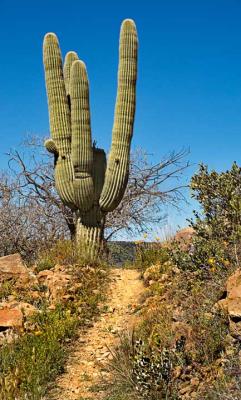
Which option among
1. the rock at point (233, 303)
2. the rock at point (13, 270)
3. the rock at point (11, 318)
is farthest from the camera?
the rock at point (13, 270)

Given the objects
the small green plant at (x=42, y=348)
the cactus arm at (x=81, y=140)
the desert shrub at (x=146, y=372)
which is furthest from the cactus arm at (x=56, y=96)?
the desert shrub at (x=146, y=372)

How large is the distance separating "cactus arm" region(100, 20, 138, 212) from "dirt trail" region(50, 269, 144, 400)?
5.60 ft

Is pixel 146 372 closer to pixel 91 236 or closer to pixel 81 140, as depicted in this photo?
pixel 91 236

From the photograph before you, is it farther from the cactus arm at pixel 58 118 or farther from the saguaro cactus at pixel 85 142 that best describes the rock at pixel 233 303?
the cactus arm at pixel 58 118

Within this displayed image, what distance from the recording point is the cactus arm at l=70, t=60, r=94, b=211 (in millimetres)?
9594

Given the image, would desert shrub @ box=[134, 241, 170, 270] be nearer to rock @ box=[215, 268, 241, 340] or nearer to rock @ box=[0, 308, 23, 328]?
rock @ box=[0, 308, 23, 328]

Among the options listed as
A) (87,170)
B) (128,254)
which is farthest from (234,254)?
(128,254)

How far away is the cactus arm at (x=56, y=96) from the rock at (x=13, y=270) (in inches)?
96.3

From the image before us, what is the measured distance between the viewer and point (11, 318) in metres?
6.66

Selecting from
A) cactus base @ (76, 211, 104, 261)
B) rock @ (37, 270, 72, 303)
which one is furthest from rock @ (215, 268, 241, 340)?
cactus base @ (76, 211, 104, 261)

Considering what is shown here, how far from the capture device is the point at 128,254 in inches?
629

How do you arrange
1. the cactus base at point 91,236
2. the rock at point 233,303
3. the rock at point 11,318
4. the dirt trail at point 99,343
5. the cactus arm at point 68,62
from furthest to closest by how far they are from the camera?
the cactus arm at point 68,62
the cactus base at point 91,236
the rock at point 11,318
the dirt trail at point 99,343
the rock at point 233,303

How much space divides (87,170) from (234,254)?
14.6 feet

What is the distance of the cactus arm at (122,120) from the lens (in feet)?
32.4
